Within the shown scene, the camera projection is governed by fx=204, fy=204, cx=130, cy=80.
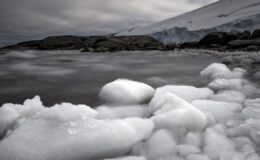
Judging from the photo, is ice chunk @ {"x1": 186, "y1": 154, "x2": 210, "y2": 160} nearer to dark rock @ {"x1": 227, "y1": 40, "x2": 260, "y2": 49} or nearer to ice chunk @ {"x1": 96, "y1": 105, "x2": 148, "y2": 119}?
ice chunk @ {"x1": 96, "y1": 105, "x2": 148, "y2": 119}

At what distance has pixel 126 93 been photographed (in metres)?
1.78

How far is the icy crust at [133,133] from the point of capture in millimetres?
→ 1017

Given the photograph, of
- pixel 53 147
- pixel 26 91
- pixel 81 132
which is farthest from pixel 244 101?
pixel 26 91

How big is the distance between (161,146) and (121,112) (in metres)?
0.53

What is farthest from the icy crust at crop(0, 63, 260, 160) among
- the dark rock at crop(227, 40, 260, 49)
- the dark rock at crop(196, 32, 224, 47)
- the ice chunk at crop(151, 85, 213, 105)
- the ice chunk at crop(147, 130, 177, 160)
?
the dark rock at crop(196, 32, 224, 47)

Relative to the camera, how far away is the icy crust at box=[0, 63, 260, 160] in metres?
1.02

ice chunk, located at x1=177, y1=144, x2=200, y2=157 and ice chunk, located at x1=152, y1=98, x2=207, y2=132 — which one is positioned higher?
ice chunk, located at x1=152, y1=98, x2=207, y2=132

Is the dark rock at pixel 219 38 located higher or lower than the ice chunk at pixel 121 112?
higher

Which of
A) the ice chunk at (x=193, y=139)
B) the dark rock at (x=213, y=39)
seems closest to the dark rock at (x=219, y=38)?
the dark rock at (x=213, y=39)

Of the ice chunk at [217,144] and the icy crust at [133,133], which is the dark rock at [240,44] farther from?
the ice chunk at [217,144]

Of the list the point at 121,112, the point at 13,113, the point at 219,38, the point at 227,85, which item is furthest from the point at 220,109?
the point at 219,38

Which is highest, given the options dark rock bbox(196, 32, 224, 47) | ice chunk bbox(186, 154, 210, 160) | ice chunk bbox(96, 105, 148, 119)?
dark rock bbox(196, 32, 224, 47)

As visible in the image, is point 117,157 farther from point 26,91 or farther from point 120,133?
point 26,91

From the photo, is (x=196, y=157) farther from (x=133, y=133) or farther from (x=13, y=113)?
(x=13, y=113)
